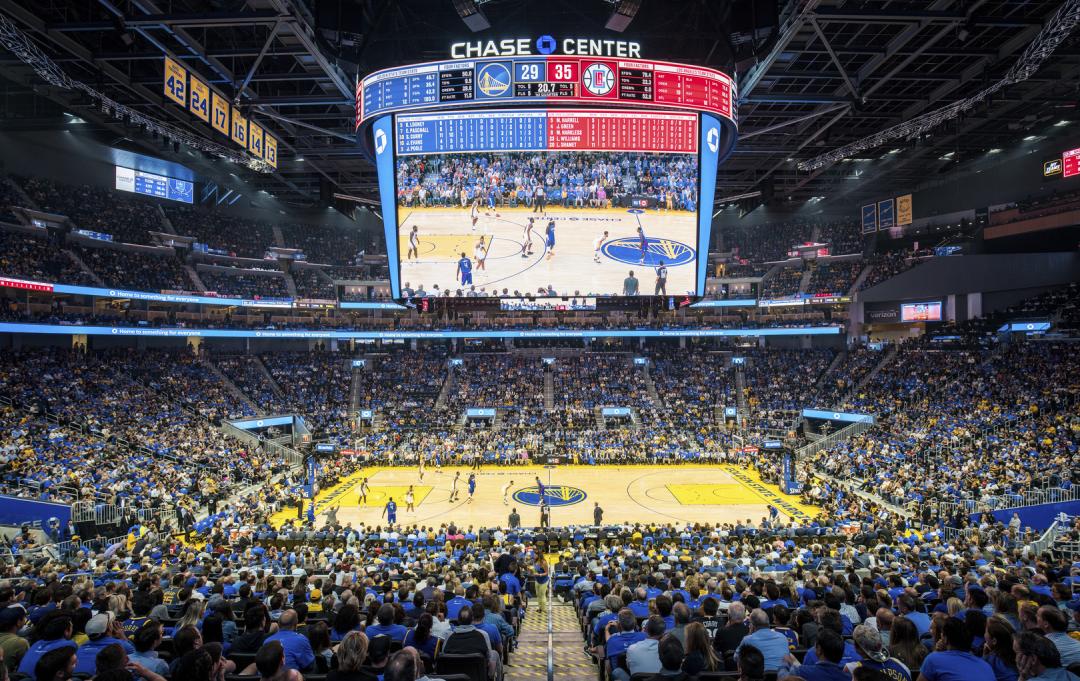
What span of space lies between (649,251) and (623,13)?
7765 millimetres

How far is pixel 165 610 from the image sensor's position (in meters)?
7.53

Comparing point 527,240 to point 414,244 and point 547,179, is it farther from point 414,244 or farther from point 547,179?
point 414,244

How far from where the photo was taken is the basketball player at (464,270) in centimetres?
2061

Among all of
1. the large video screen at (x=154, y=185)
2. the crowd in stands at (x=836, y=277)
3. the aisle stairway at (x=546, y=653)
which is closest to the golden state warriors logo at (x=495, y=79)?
the aisle stairway at (x=546, y=653)

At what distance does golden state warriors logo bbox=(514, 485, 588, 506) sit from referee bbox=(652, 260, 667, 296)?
1061 centimetres

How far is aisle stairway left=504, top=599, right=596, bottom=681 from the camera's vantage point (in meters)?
7.40

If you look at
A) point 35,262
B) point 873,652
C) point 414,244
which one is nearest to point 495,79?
point 414,244

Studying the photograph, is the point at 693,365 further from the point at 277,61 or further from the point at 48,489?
the point at 48,489

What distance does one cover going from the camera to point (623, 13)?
61.0 feet

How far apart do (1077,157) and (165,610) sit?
41.4 metres

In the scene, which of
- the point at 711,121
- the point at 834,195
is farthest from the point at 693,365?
the point at 711,121

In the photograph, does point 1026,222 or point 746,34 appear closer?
point 746,34

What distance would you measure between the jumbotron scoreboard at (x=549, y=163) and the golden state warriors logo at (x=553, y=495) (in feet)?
34.3

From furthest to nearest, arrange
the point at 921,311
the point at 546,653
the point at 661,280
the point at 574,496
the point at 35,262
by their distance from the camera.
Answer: the point at 921,311
the point at 35,262
the point at 574,496
the point at 661,280
the point at 546,653
